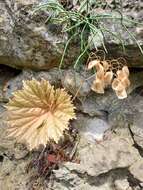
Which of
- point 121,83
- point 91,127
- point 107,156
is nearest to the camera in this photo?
point 121,83

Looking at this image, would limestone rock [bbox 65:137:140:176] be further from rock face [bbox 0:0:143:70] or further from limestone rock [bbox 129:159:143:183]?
rock face [bbox 0:0:143:70]

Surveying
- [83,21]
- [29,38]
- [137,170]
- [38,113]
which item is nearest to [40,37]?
[29,38]

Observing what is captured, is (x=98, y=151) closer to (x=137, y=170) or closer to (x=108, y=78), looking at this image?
(x=137, y=170)

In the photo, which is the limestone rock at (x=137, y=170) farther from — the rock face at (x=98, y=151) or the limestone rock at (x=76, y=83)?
the limestone rock at (x=76, y=83)

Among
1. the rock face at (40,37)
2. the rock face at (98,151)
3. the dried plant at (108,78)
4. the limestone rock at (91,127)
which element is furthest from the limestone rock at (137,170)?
the rock face at (40,37)

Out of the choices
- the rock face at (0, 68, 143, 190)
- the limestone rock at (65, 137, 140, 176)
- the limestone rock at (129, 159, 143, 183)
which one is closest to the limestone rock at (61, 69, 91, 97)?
the rock face at (0, 68, 143, 190)

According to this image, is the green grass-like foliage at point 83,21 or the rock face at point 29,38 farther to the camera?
the rock face at point 29,38
